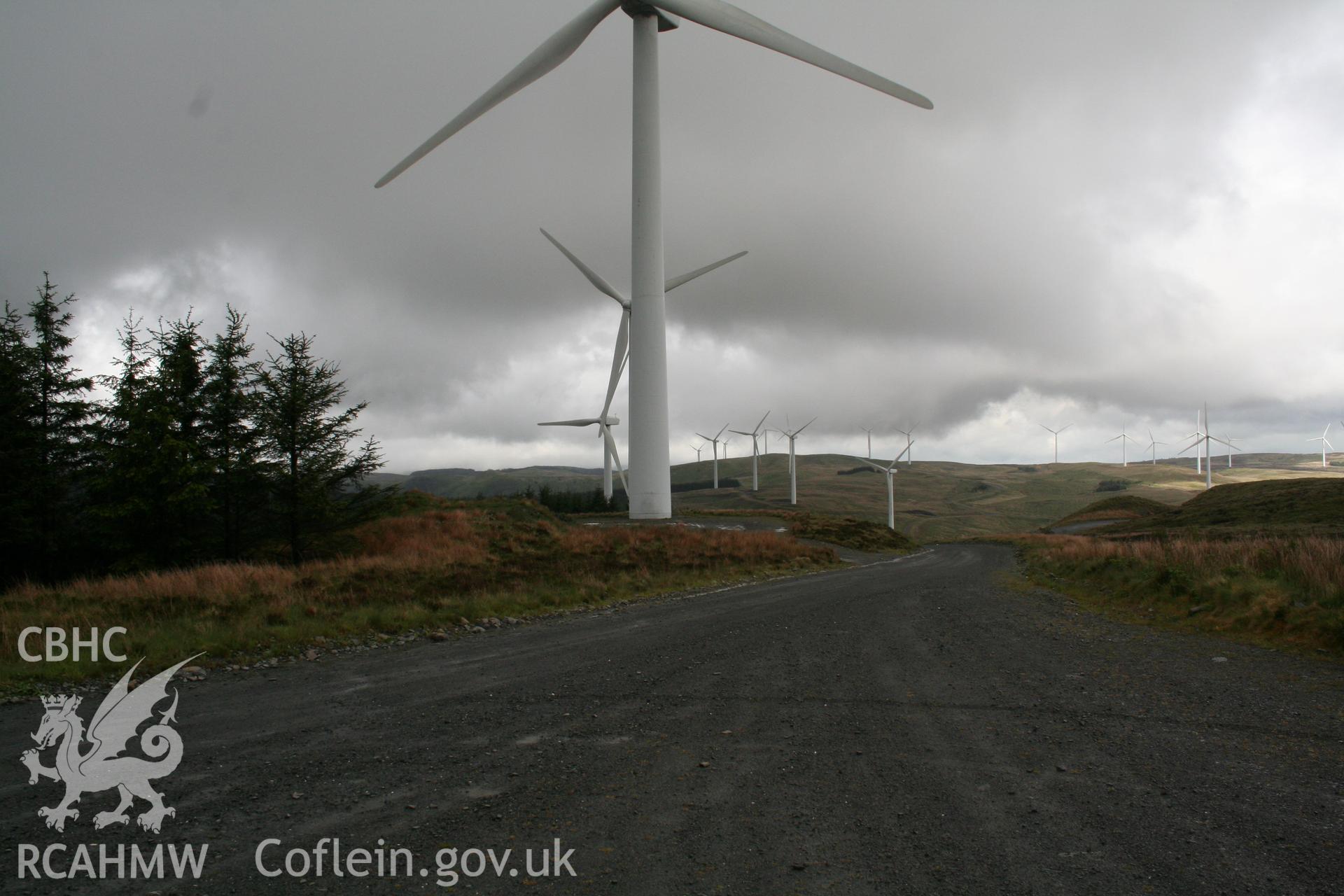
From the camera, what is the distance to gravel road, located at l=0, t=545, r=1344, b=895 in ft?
13.1

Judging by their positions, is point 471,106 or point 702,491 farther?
point 702,491

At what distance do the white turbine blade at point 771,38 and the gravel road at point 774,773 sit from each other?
2482 centimetres

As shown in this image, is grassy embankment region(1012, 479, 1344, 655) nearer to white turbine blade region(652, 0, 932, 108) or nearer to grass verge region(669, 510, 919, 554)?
white turbine blade region(652, 0, 932, 108)

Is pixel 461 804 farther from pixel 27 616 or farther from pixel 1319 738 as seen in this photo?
pixel 27 616

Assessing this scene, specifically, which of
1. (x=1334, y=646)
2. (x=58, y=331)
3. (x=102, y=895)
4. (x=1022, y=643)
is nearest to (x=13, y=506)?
(x=58, y=331)

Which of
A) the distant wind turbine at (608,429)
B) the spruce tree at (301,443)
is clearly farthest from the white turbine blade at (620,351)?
the spruce tree at (301,443)

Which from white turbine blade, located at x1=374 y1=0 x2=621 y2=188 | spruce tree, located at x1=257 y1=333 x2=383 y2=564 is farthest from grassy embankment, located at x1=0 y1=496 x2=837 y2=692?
white turbine blade, located at x1=374 y1=0 x2=621 y2=188

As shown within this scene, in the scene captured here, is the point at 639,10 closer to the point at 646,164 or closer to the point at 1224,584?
the point at 646,164

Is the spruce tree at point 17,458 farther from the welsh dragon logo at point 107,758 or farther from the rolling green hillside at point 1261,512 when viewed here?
the rolling green hillside at point 1261,512

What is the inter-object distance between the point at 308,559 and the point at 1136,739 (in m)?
23.7

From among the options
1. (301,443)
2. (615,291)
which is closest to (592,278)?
(615,291)

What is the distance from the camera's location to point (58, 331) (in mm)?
26172

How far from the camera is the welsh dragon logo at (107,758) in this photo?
4785 mm

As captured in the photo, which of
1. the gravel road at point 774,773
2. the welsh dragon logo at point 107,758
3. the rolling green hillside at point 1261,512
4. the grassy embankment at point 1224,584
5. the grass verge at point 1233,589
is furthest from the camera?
the rolling green hillside at point 1261,512
